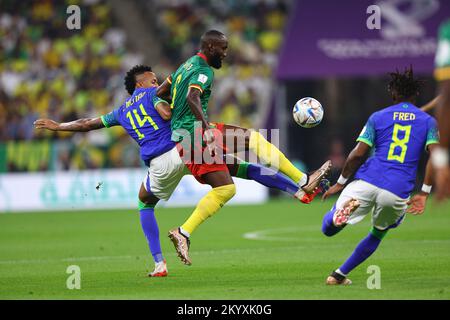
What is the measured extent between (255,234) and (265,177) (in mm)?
5578

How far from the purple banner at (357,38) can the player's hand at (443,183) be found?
16430 millimetres

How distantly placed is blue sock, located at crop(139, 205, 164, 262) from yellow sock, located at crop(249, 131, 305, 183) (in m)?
1.53

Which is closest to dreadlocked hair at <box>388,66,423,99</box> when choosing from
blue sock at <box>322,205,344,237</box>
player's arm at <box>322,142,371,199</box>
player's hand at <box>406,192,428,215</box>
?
player's arm at <box>322,142,371,199</box>

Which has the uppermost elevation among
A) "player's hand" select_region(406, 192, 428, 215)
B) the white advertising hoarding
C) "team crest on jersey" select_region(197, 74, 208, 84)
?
"team crest on jersey" select_region(197, 74, 208, 84)

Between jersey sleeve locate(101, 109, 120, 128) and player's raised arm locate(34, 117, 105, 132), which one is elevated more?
jersey sleeve locate(101, 109, 120, 128)

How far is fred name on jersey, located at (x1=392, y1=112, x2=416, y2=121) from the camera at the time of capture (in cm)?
870

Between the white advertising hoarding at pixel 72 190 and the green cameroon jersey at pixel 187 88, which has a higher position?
the green cameroon jersey at pixel 187 88

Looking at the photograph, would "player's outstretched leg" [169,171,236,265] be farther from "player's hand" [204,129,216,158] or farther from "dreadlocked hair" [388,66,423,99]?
"dreadlocked hair" [388,66,423,99]

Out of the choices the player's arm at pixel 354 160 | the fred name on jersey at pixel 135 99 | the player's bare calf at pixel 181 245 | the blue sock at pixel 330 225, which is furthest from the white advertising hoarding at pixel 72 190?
Answer: the player's arm at pixel 354 160

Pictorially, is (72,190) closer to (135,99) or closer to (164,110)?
(135,99)

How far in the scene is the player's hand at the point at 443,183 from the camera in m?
5.33

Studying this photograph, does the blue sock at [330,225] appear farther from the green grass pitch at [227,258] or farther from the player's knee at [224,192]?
the player's knee at [224,192]

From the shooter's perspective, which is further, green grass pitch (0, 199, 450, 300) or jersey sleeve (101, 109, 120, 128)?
jersey sleeve (101, 109, 120, 128)

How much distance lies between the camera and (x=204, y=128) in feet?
→ 31.6
